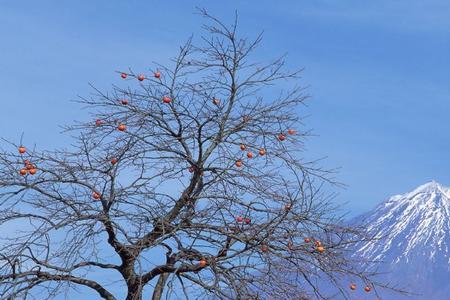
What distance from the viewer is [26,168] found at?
28.9ft

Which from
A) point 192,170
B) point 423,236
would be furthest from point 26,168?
point 423,236

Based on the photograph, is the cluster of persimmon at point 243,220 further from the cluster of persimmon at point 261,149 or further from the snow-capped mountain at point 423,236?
the snow-capped mountain at point 423,236

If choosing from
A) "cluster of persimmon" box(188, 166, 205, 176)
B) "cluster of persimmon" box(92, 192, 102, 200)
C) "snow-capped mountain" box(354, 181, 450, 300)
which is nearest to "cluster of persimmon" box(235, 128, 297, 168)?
"cluster of persimmon" box(188, 166, 205, 176)

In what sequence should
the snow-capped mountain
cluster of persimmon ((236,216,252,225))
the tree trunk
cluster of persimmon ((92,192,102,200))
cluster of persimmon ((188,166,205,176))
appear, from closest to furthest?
cluster of persimmon ((236,216,252,225))
cluster of persimmon ((92,192,102,200))
cluster of persimmon ((188,166,205,176))
the tree trunk
the snow-capped mountain

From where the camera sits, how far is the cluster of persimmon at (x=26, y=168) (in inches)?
345

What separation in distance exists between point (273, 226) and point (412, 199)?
159882 mm

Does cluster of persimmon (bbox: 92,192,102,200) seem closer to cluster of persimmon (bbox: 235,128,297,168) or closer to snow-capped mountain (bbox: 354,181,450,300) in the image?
cluster of persimmon (bbox: 235,128,297,168)

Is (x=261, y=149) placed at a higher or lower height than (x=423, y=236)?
lower

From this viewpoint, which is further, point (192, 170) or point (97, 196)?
point (192, 170)

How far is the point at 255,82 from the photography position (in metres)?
9.31

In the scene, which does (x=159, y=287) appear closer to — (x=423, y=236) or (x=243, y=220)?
(x=243, y=220)

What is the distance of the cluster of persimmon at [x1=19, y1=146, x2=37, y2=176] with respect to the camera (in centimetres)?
877

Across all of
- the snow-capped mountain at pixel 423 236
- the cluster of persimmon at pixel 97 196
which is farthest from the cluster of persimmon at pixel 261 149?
the snow-capped mountain at pixel 423 236

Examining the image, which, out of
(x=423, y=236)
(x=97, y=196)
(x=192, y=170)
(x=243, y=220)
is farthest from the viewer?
(x=423, y=236)
